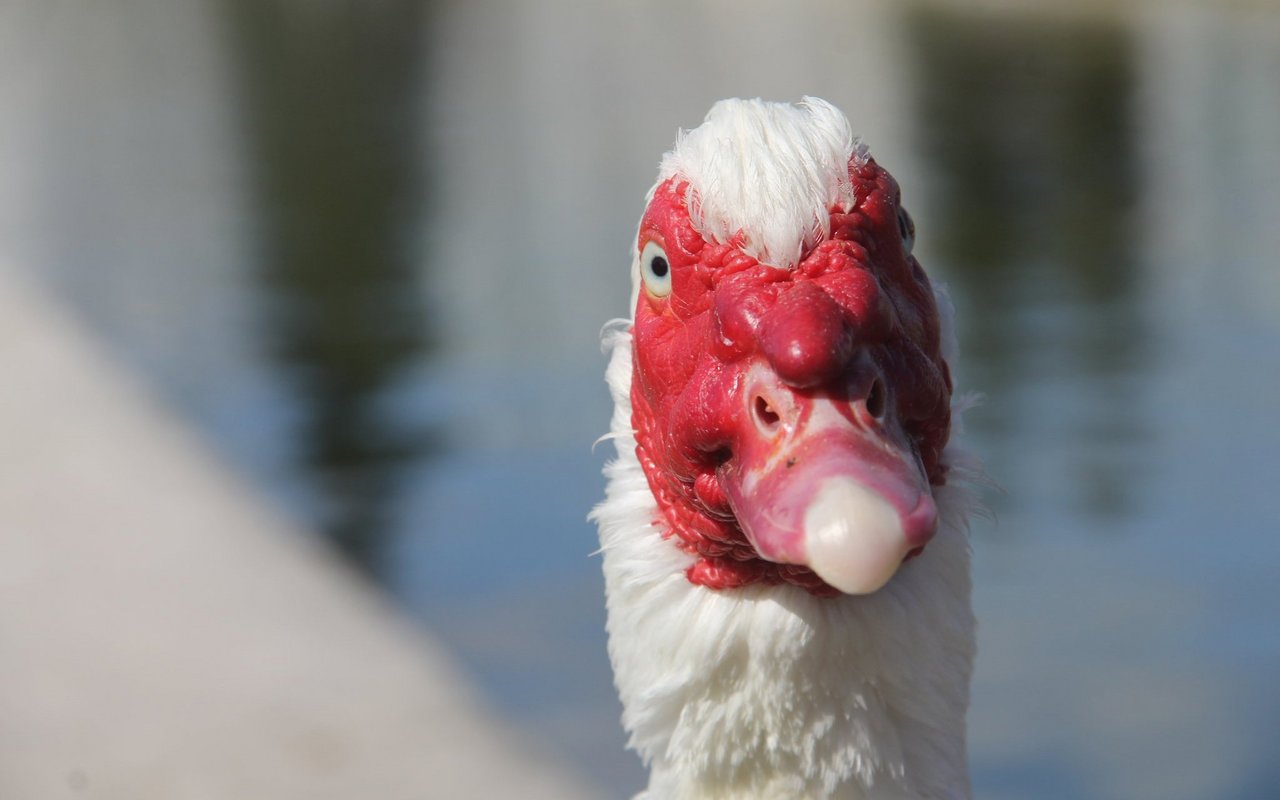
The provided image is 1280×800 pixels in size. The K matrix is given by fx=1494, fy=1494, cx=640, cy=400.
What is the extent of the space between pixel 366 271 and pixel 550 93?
20.1 ft

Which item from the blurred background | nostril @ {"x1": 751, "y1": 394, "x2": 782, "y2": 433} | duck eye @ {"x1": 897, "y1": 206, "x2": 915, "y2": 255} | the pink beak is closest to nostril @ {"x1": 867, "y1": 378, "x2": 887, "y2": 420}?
the pink beak

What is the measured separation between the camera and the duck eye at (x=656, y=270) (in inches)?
80.7

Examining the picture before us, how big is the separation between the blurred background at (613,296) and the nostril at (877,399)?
8.88 feet

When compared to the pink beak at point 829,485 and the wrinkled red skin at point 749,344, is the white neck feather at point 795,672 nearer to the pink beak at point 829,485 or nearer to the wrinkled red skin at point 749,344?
the wrinkled red skin at point 749,344

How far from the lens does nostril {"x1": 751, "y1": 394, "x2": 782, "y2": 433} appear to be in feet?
5.89

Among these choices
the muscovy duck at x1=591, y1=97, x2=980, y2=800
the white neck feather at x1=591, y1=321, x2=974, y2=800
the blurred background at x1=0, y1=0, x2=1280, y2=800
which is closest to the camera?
the muscovy duck at x1=591, y1=97, x2=980, y2=800

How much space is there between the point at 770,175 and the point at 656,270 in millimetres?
230

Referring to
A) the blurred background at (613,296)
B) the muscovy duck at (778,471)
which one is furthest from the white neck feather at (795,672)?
the blurred background at (613,296)

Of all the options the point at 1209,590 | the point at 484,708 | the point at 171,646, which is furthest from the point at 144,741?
the point at 1209,590

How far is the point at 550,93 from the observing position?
49.4 ft

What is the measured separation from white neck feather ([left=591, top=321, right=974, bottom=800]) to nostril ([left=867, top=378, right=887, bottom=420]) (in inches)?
13.9

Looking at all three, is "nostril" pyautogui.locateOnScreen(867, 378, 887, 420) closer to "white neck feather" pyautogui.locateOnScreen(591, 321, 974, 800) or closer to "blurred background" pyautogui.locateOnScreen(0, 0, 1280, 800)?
"white neck feather" pyautogui.locateOnScreen(591, 321, 974, 800)

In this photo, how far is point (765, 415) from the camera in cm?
181

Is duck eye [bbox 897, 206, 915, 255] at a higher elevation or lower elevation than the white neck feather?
higher
